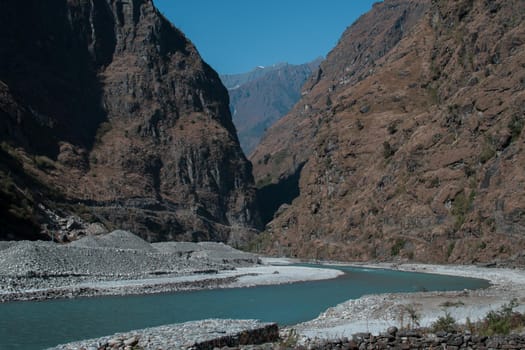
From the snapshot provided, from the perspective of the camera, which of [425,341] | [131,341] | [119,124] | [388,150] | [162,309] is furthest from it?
[119,124]

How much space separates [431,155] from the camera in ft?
293

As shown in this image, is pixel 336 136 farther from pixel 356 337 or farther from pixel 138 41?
pixel 356 337

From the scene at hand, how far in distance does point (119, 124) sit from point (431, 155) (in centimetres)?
10748

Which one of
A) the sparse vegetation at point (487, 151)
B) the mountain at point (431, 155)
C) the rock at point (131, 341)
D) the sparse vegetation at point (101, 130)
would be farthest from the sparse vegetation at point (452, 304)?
the sparse vegetation at point (101, 130)

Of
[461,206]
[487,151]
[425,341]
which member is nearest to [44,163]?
[461,206]

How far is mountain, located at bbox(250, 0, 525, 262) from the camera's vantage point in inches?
2911

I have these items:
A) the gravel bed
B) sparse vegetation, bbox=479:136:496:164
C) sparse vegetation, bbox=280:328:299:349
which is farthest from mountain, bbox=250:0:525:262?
sparse vegetation, bbox=280:328:299:349

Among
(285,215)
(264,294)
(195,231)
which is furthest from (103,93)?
(264,294)

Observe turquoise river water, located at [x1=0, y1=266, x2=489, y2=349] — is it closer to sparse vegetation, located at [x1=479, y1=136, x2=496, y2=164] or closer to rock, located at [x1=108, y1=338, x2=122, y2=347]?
rock, located at [x1=108, y1=338, x2=122, y2=347]

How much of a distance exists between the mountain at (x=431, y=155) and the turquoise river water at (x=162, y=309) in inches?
881

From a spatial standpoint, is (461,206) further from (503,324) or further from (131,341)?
(131,341)

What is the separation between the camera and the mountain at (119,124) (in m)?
139

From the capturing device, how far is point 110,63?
618 feet

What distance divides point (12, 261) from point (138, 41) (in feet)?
496
